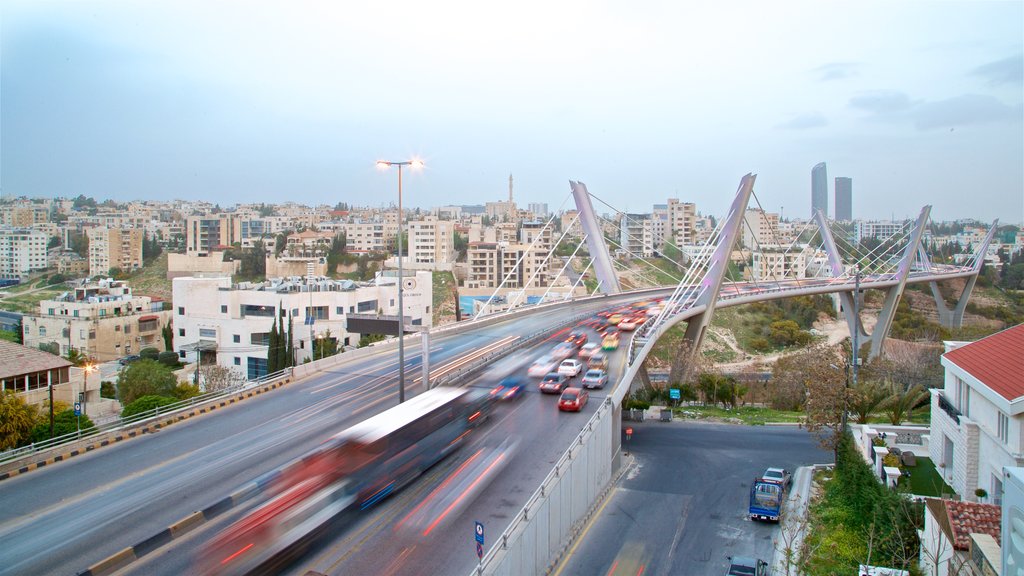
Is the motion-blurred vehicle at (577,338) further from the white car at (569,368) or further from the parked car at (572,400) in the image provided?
the parked car at (572,400)

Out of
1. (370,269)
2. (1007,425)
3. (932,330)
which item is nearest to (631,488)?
(1007,425)

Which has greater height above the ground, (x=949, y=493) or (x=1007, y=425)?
(x=1007, y=425)

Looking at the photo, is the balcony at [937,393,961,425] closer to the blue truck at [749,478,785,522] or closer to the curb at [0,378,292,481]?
the blue truck at [749,478,785,522]

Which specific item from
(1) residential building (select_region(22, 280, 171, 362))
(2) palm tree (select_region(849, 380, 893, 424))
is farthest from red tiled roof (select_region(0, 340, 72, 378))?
(2) palm tree (select_region(849, 380, 893, 424))

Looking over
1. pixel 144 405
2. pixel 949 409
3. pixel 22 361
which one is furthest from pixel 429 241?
pixel 949 409

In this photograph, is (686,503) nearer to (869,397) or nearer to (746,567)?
(746,567)

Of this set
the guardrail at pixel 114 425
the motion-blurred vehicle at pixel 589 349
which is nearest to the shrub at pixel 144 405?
the guardrail at pixel 114 425

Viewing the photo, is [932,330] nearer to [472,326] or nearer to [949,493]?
[472,326]
